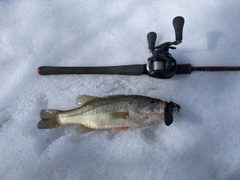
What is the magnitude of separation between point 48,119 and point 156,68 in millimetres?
1314

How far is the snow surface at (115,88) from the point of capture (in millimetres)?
2834

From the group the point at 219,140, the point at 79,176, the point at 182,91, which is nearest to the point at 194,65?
the point at 182,91

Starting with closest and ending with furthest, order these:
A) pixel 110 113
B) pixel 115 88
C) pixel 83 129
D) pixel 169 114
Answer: pixel 169 114
pixel 110 113
pixel 83 129
pixel 115 88

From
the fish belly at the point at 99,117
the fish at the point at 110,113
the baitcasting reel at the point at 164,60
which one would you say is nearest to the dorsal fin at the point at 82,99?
the fish at the point at 110,113

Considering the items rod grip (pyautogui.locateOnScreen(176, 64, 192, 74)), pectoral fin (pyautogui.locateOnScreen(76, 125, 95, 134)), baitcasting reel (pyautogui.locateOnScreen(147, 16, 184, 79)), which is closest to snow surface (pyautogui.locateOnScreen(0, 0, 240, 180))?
pectoral fin (pyautogui.locateOnScreen(76, 125, 95, 134))

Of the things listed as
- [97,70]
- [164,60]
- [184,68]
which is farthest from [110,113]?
[184,68]

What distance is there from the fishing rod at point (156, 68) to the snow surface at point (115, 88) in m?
0.17

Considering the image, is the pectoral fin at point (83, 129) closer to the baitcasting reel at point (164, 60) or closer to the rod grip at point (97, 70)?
the rod grip at point (97, 70)

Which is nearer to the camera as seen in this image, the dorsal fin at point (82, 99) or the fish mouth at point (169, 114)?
the fish mouth at point (169, 114)

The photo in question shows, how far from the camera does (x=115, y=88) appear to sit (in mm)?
3066

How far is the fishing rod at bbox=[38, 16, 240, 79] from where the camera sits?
2.62 metres

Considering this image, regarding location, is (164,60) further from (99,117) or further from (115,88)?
(99,117)

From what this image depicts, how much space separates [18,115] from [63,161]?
2.55ft

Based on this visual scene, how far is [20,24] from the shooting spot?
340 cm
